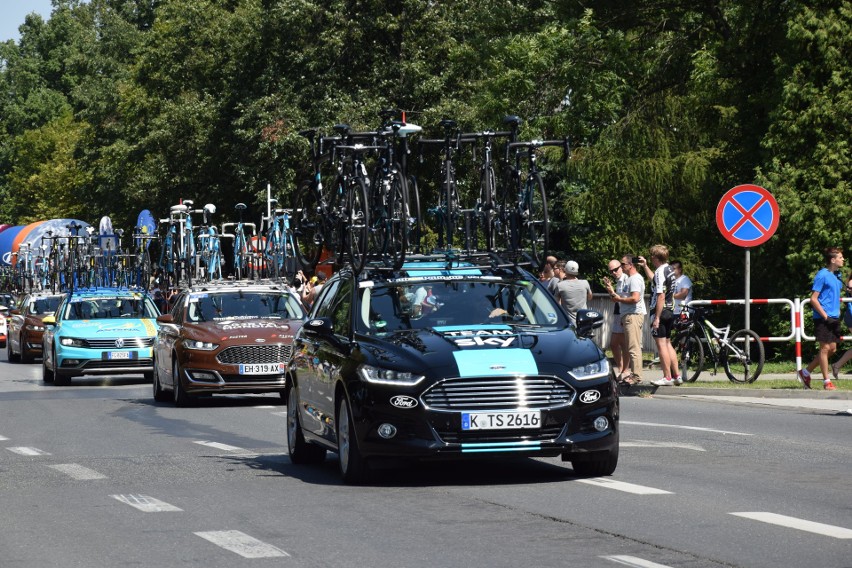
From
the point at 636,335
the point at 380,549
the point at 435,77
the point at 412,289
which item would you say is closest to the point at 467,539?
the point at 380,549

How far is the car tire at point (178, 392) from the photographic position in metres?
22.9

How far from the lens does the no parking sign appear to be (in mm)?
23766

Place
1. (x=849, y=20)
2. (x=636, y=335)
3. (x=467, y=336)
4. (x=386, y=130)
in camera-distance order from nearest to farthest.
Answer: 1. (x=467, y=336)
2. (x=386, y=130)
3. (x=636, y=335)
4. (x=849, y=20)

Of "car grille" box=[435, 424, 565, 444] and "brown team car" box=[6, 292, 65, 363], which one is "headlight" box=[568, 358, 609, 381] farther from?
"brown team car" box=[6, 292, 65, 363]

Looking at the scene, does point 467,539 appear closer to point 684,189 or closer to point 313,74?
point 684,189

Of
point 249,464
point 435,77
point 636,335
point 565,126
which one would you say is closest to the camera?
point 249,464

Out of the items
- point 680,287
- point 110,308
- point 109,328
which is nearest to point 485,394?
point 680,287

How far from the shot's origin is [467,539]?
9250 millimetres

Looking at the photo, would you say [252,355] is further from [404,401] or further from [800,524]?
[800,524]

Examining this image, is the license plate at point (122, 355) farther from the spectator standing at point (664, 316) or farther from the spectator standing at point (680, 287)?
the spectator standing at point (680, 287)

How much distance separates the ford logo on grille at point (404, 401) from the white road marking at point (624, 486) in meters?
1.41

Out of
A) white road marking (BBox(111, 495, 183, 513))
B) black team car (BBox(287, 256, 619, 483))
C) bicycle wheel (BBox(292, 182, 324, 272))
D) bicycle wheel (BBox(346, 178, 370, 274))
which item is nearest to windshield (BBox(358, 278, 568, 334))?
black team car (BBox(287, 256, 619, 483))

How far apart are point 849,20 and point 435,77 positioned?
23.9 m

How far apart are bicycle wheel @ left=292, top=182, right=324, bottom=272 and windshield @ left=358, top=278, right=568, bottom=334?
4042 millimetres
